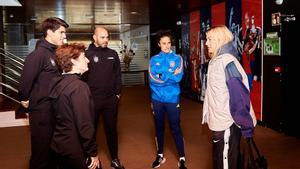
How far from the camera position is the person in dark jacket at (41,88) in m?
2.91

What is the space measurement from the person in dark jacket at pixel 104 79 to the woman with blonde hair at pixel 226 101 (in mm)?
1434

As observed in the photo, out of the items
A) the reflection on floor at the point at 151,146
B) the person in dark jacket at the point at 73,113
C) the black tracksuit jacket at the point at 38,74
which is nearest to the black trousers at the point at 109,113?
the reflection on floor at the point at 151,146

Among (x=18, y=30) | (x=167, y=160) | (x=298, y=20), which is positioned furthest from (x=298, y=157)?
(x=18, y=30)

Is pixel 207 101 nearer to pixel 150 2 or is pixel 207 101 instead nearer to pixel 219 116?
pixel 219 116

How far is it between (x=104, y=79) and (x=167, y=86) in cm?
68

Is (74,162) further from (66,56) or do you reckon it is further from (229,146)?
(229,146)

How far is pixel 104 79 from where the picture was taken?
12.0ft

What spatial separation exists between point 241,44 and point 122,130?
8.83 feet

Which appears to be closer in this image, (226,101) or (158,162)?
(226,101)

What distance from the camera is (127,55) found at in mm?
13617

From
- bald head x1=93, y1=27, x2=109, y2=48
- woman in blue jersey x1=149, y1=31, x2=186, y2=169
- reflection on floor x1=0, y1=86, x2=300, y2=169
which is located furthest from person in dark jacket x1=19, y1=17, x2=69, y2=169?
reflection on floor x1=0, y1=86, x2=300, y2=169

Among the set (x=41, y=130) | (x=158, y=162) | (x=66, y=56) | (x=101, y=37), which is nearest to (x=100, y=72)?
(x=101, y=37)

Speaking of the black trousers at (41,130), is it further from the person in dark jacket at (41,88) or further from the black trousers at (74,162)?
the black trousers at (74,162)

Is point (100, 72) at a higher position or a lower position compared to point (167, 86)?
higher
